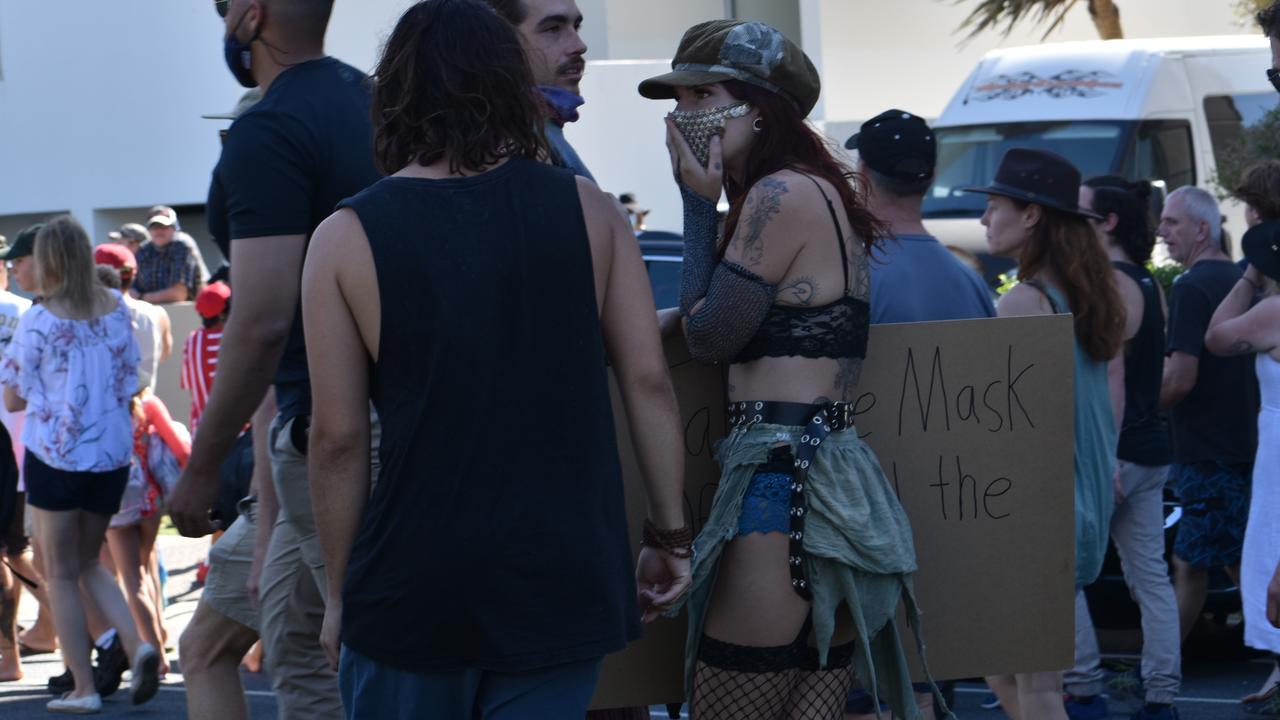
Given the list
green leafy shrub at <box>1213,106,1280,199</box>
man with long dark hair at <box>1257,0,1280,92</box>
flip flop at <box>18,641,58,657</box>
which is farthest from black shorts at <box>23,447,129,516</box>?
green leafy shrub at <box>1213,106,1280,199</box>

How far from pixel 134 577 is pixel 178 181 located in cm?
1313

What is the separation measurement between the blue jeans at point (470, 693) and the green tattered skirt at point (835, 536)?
64 centimetres

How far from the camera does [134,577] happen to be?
7.45 meters

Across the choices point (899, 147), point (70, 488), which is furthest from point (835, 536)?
point (70, 488)

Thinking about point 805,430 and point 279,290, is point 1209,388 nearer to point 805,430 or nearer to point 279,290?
point 805,430

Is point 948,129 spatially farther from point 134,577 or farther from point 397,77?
point 397,77

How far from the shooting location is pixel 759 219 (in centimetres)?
321

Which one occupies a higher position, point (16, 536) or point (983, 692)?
point (16, 536)

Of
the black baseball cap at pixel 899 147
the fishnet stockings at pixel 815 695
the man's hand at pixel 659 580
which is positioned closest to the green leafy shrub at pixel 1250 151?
the black baseball cap at pixel 899 147

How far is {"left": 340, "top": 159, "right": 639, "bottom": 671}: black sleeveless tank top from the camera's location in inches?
97.7

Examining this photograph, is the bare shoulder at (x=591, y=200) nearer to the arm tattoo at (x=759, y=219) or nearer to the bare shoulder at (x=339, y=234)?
the bare shoulder at (x=339, y=234)

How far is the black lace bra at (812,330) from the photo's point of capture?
3.21 metres

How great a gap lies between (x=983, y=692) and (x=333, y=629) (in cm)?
450

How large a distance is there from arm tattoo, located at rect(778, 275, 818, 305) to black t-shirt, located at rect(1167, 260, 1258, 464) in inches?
149
